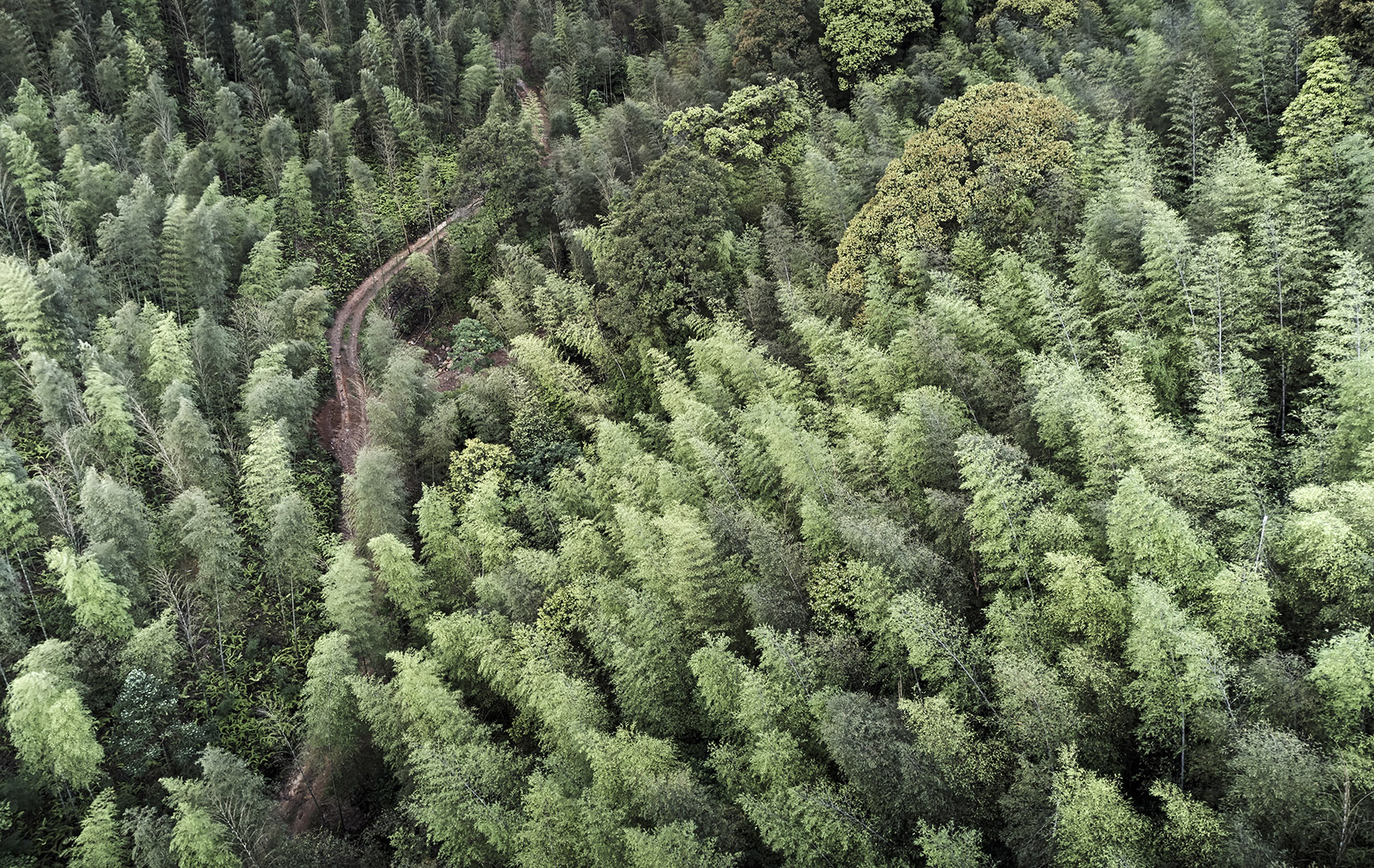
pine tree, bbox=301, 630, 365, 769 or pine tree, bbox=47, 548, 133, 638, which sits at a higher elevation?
pine tree, bbox=47, 548, 133, 638

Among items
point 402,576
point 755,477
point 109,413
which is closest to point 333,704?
point 402,576

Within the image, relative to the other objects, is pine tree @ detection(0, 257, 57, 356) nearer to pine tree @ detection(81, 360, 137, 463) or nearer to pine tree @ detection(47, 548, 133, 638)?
pine tree @ detection(81, 360, 137, 463)

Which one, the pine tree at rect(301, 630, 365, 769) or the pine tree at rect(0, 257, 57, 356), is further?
the pine tree at rect(0, 257, 57, 356)

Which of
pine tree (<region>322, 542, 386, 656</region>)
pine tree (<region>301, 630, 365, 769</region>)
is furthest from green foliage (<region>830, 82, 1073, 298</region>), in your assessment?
pine tree (<region>301, 630, 365, 769</region>)

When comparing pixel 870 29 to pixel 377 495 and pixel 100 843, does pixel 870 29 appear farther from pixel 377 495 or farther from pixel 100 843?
pixel 100 843

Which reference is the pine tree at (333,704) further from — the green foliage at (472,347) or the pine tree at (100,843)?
the green foliage at (472,347)
